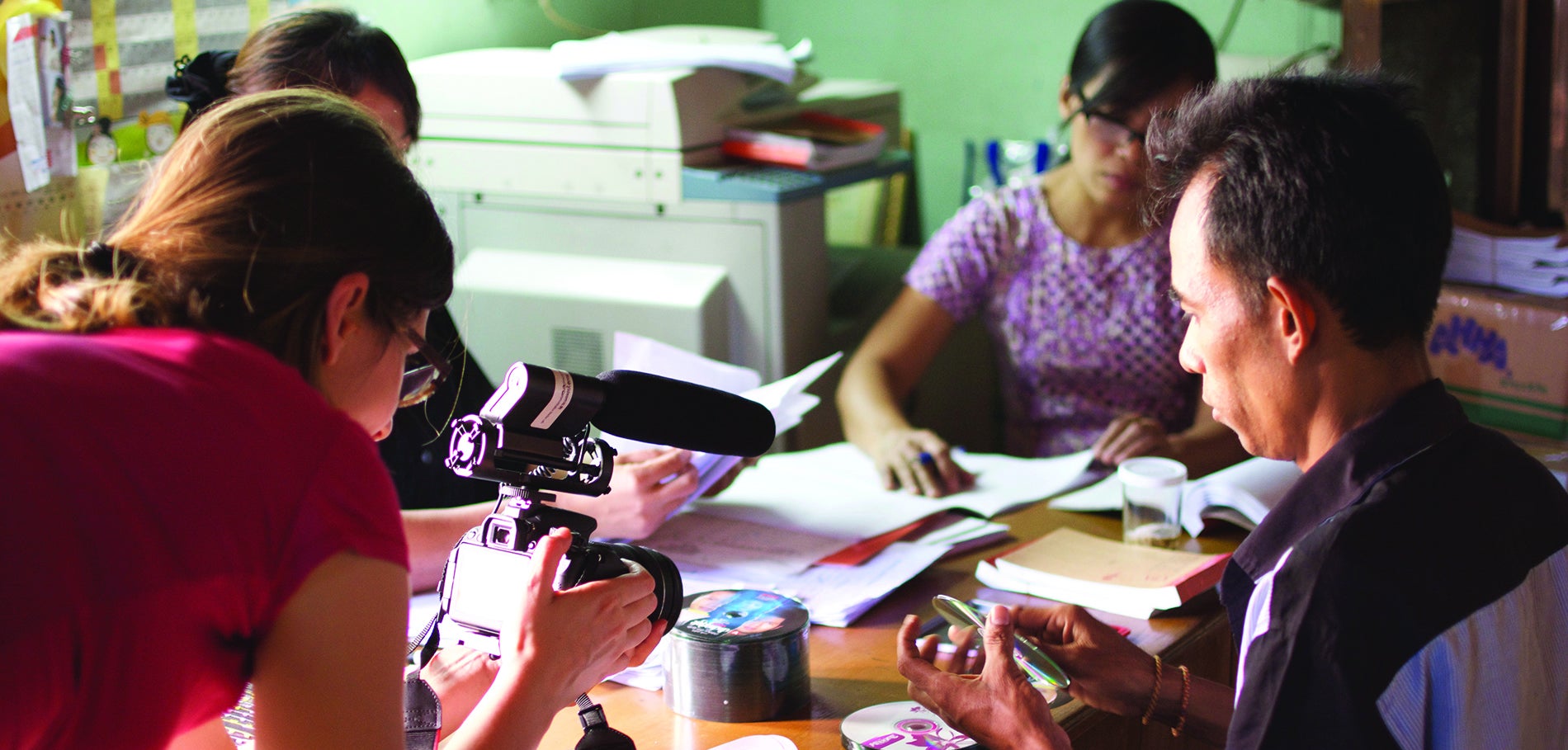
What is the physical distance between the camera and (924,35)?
3398 millimetres

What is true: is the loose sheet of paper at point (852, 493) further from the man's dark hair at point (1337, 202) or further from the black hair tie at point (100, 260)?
the black hair tie at point (100, 260)

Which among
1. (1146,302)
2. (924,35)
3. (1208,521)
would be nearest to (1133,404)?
(1146,302)

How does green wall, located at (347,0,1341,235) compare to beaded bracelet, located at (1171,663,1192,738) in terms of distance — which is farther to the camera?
green wall, located at (347,0,1341,235)

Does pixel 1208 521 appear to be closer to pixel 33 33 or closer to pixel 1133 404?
pixel 1133 404

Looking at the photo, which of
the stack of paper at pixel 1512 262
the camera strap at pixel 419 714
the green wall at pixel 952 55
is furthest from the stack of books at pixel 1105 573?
the green wall at pixel 952 55

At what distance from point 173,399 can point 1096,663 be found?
81 cm

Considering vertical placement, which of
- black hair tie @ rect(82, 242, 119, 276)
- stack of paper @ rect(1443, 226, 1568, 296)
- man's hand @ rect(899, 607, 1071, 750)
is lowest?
man's hand @ rect(899, 607, 1071, 750)

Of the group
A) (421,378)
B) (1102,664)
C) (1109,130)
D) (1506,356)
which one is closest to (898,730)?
(1102,664)

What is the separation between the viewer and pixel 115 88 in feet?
6.01

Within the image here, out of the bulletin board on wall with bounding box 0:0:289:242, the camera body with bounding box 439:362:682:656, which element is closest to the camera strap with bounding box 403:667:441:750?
the camera body with bounding box 439:362:682:656

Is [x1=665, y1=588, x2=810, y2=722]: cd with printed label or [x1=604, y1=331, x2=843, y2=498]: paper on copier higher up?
[x1=604, y1=331, x2=843, y2=498]: paper on copier

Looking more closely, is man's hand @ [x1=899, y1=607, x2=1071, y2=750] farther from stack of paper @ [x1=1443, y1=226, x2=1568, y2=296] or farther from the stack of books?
stack of paper @ [x1=1443, y1=226, x2=1568, y2=296]

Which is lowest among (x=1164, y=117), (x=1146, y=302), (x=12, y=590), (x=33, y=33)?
(x=1146, y=302)

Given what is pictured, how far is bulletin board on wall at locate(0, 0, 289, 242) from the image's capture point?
1631 mm
